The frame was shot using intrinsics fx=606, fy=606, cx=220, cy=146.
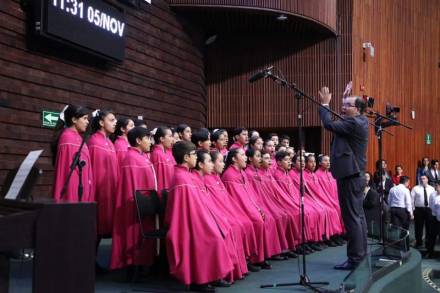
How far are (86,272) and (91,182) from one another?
124 inches

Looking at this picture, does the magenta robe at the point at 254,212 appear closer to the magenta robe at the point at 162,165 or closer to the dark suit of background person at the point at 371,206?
the magenta robe at the point at 162,165

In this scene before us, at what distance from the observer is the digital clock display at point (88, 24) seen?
812cm

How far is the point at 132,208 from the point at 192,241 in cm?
80

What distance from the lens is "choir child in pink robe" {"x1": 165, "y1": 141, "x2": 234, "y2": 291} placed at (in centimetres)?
509

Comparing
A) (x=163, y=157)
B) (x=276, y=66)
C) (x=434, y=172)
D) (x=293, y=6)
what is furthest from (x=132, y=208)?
(x=434, y=172)

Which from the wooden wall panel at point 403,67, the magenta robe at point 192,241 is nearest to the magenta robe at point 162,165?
the magenta robe at point 192,241

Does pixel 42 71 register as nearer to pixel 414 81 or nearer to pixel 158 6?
pixel 158 6

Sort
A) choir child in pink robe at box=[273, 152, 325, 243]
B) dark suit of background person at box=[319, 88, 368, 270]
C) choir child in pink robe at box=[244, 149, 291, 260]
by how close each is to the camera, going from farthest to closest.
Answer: choir child in pink robe at box=[273, 152, 325, 243] → choir child in pink robe at box=[244, 149, 291, 260] → dark suit of background person at box=[319, 88, 368, 270]

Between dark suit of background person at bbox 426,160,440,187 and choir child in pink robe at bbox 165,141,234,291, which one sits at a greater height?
dark suit of background person at bbox 426,160,440,187

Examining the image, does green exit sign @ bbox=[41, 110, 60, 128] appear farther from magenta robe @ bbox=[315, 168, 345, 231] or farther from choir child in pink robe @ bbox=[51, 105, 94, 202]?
magenta robe @ bbox=[315, 168, 345, 231]

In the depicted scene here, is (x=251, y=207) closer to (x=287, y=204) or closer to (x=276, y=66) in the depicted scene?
(x=287, y=204)

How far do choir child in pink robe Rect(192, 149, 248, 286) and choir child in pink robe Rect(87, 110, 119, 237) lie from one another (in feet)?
3.01

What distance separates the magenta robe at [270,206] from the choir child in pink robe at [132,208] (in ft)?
4.93

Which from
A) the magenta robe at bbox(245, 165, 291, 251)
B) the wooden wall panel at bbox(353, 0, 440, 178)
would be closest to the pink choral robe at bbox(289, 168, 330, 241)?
the magenta robe at bbox(245, 165, 291, 251)
